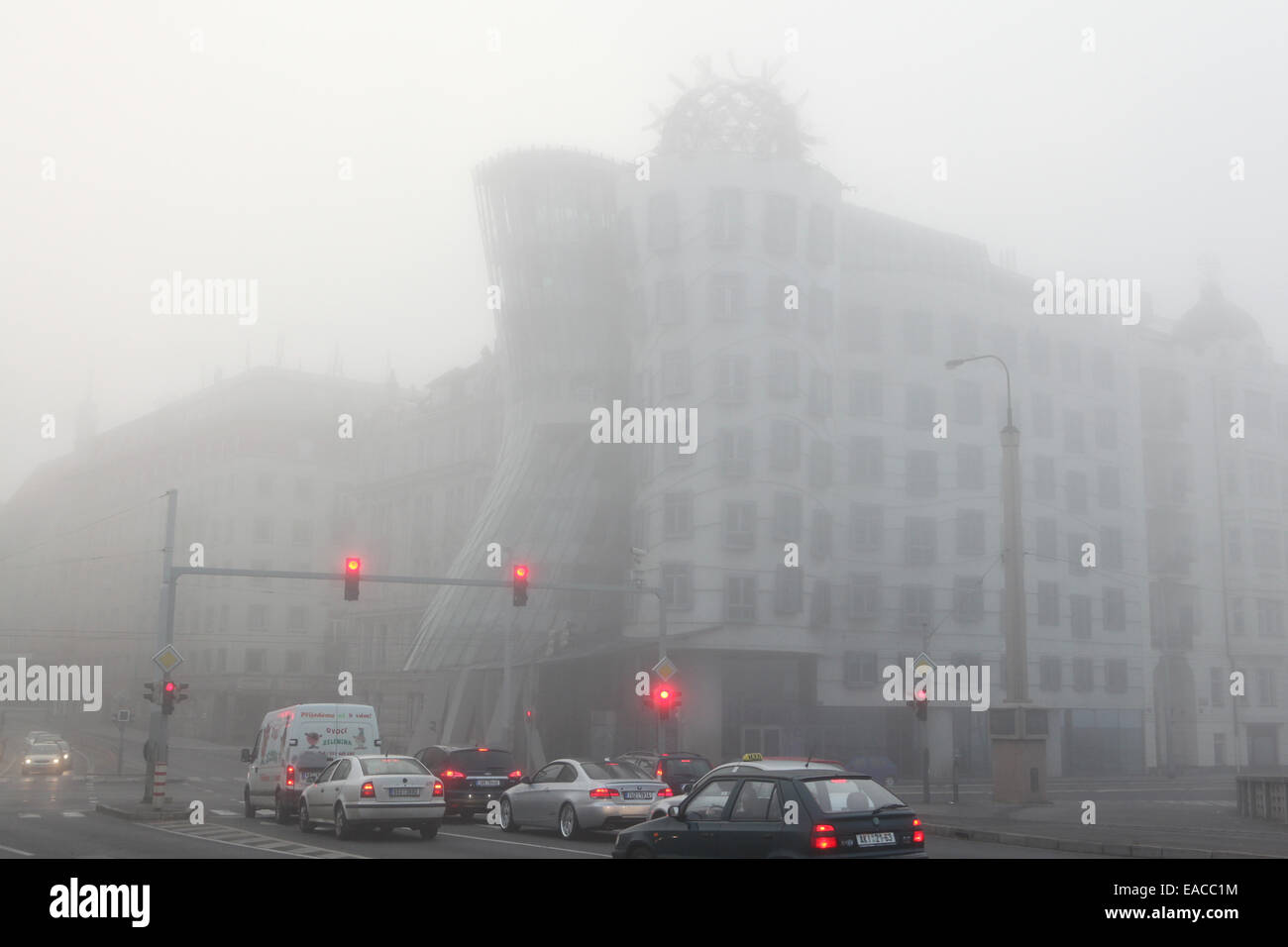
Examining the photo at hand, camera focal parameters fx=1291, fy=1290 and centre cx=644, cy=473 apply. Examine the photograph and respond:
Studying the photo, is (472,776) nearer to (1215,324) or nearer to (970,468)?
(970,468)

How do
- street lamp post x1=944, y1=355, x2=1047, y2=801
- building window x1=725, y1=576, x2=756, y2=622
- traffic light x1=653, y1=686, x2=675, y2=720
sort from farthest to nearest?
1. building window x1=725, y1=576, x2=756, y2=622
2. traffic light x1=653, y1=686, x2=675, y2=720
3. street lamp post x1=944, y1=355, x2=1047, y2=801

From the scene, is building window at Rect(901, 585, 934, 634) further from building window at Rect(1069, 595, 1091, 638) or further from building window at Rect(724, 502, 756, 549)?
building window at Rect(724, 502, 756, 549)

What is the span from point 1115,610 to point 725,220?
97.5 feet

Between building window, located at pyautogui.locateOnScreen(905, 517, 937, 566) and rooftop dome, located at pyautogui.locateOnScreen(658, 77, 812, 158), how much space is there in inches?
715

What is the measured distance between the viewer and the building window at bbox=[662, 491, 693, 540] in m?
53.8

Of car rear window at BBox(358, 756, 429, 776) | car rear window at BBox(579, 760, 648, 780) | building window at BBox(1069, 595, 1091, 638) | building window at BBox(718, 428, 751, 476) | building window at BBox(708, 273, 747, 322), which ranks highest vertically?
building window at BBox(708, 273, 747, 322)

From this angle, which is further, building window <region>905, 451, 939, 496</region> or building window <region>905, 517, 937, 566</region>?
building window <region>905, 451, 939, 496</region>

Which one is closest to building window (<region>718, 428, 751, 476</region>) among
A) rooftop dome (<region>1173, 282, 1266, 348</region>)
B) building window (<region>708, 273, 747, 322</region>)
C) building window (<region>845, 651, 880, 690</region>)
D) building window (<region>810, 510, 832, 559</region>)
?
building window (<region>810, 510, 832, 559</region>)

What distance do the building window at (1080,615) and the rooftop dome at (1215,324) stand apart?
19085 mm

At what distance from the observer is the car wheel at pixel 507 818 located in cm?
2339

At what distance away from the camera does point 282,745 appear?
26.5 m

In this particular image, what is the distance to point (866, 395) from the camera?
6141 centimetres

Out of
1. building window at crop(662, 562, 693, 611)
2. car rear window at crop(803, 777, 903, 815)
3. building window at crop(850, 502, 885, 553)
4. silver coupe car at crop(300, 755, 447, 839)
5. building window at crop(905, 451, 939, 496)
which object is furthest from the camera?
building window at crop(905, 451, 939, 496)
